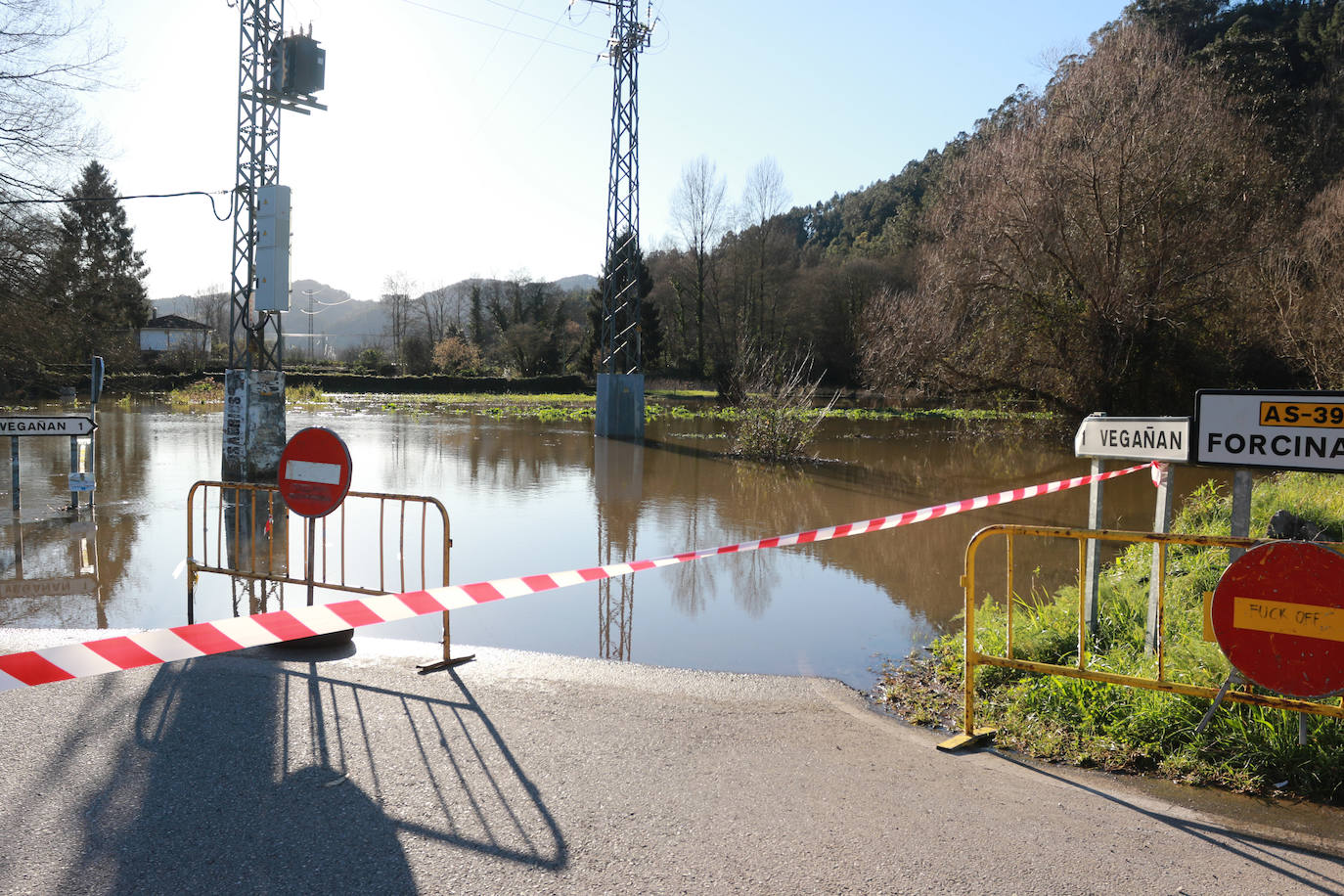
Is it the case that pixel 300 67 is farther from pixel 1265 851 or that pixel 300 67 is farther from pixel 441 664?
pixel 1265 851

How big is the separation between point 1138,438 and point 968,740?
207 centimetres

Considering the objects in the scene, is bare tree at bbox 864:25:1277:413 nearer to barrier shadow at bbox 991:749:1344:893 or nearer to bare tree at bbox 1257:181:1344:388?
bare tree at bbox 1257:181:1344:388

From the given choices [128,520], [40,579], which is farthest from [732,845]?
[128,520]

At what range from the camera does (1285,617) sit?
3.70 m

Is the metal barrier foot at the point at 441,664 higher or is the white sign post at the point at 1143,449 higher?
the white sign post at the point at 1143,449

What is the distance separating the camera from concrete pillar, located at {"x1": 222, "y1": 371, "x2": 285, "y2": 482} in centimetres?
1343

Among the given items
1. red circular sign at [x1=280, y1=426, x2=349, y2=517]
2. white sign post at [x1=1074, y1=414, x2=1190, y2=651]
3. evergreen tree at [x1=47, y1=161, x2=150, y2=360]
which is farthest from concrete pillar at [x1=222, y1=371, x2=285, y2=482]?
white sign post at [x1=1074, y1=414, x2=1190, y2=651]

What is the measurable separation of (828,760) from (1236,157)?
25303 mm

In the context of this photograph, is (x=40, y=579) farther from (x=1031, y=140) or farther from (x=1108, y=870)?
(x=1031, y=140)

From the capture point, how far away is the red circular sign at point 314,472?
595 centimetres

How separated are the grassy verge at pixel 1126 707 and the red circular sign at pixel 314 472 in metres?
3.85

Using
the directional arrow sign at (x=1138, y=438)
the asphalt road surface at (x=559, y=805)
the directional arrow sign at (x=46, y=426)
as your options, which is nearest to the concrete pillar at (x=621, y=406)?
the directional arrow sign at (x=46, y=426)

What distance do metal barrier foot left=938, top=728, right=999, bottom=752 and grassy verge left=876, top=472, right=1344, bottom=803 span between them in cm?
6

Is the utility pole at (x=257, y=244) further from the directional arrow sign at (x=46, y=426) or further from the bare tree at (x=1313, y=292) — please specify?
the bare tree at (x=1313, y=292)
